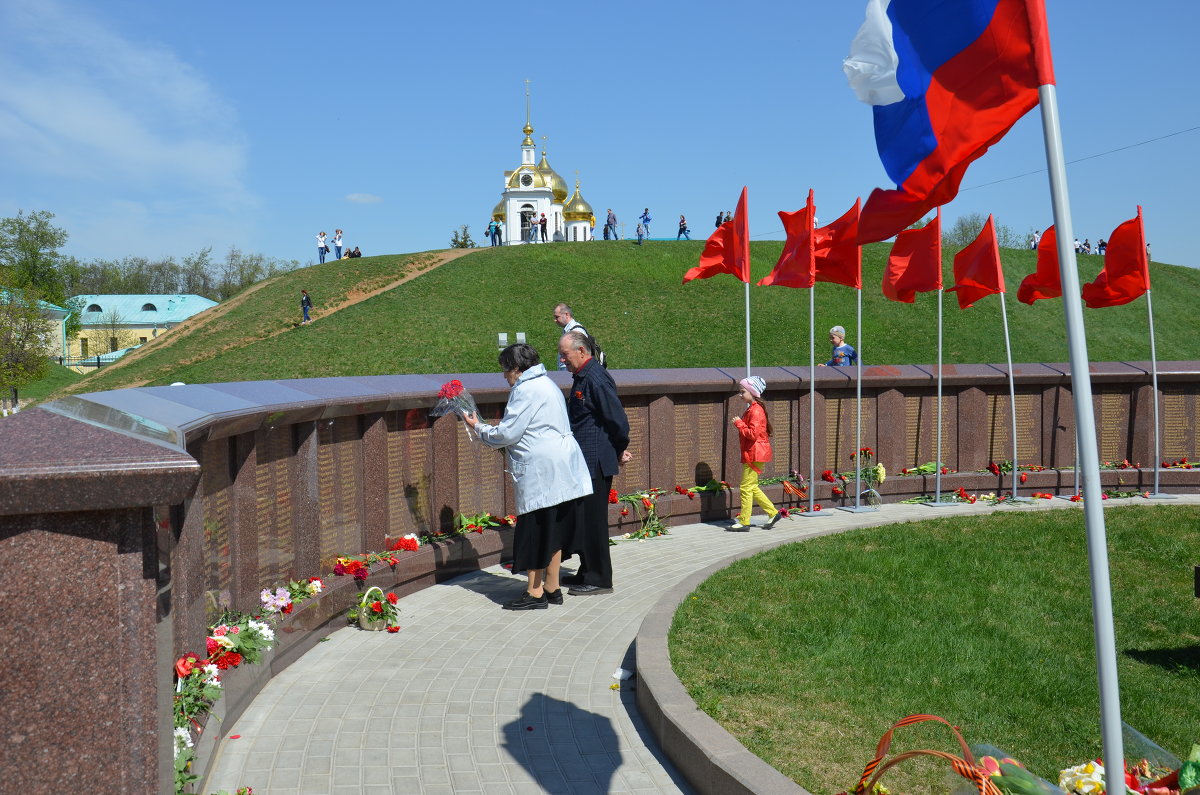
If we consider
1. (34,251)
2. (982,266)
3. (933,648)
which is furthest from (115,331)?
(933,648)

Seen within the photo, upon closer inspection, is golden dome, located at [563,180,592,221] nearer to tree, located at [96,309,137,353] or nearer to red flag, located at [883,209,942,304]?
tree, located at [96,309,137,353]

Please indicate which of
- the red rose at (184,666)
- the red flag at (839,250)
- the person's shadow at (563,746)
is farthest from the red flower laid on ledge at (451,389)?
the red flag at (839,250)

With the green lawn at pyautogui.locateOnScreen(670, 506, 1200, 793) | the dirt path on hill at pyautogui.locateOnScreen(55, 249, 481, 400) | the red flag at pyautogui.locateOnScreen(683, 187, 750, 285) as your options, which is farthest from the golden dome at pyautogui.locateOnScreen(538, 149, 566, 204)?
the green lawn at pyautogui.locateOnScreen(670, 506, 1200, 793)

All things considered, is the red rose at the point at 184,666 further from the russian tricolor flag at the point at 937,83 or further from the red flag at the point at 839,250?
the red flag at the point at 839,250

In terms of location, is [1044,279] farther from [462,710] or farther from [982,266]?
[462,710]

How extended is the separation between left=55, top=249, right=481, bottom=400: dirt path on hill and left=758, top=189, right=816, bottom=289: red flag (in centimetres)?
2450

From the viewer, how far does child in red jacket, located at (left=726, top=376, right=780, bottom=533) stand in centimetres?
953

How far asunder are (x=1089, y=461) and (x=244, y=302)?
3949cm

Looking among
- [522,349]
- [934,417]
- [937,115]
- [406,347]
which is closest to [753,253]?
[406,347]

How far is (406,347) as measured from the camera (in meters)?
30.5

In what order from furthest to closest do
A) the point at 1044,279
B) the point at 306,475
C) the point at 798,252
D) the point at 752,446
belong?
the point at 1044,279, the point at 798,252, the point at 752,446, the point at 306,475

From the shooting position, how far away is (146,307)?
83188 mm

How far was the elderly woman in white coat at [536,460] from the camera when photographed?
21.4 ft

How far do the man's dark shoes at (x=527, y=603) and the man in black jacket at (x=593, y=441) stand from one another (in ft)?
1.38
